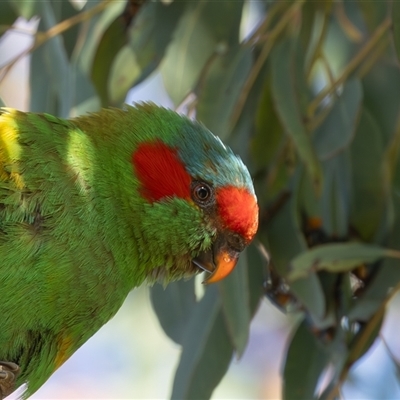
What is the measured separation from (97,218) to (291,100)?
705mm

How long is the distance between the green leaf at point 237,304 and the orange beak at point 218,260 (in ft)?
0.79

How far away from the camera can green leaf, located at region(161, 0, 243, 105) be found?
255 cm

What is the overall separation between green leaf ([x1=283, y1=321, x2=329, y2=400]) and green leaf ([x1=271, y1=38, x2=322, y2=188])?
0.53 m

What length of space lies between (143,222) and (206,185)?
0.56ft

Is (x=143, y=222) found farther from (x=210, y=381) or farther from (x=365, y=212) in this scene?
(x=365, y=212)

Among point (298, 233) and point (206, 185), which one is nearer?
point (206, 185)

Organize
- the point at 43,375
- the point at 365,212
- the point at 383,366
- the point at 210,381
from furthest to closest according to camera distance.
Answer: the point at 383,366 → the point at 365,212 → the point at 210,381 → the point at 43,375

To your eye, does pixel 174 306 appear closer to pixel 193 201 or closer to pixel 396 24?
pixel 193 201

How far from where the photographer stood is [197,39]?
2.58m

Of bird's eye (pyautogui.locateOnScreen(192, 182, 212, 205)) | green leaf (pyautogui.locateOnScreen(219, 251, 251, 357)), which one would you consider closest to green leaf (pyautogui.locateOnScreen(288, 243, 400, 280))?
green leaf (pyautogui.locateOnScreen(219, 251, 251, 357))

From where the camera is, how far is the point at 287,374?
102 inches

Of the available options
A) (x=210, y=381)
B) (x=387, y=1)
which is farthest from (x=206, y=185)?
(x=387, y=1)

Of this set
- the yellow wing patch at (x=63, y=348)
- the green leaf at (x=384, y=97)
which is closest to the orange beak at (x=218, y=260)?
the yellow wing patch at (x=63, y=348)

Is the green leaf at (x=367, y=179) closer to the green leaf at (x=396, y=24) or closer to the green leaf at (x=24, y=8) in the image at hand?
the green leaf at (x=396, y=24)
